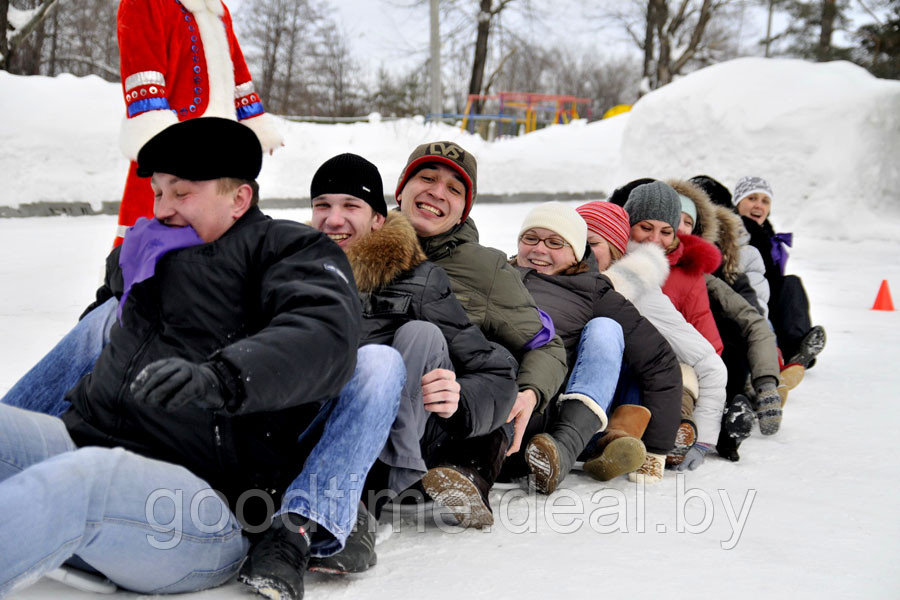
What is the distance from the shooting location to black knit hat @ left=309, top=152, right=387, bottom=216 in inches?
98.5

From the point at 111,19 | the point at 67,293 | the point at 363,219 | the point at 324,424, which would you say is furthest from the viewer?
the point at 111,19

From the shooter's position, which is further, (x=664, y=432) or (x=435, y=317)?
(x=664, y=432)

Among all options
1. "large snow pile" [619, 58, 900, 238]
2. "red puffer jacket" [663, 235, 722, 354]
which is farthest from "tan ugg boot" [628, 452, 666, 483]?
"large snow pile" [619, 58, 900, 238]

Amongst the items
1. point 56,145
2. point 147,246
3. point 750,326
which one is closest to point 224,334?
point 147,246

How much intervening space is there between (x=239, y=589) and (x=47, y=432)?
53cm

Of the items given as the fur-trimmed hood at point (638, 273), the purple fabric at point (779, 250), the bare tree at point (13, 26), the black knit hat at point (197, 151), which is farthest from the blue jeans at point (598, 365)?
the bare tree at point (13, 26)

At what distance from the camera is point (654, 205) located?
11.9 feet

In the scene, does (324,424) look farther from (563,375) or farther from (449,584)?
(563,375)

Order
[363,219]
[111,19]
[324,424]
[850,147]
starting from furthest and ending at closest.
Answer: [111,19] < [850,147] < [363,219] < [324,424]

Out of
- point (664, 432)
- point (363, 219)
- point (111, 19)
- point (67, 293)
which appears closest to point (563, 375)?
point (664, 432)

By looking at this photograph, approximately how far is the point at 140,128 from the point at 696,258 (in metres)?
2.32

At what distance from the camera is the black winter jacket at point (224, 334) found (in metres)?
1.67

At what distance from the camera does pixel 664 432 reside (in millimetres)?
2988

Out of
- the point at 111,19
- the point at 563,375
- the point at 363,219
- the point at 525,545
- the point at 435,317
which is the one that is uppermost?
the point at 111,19
